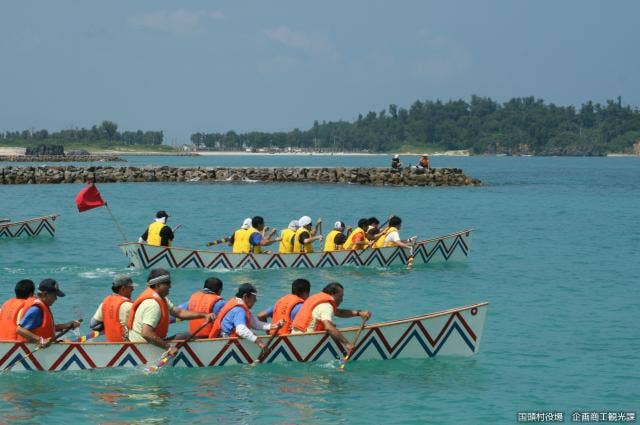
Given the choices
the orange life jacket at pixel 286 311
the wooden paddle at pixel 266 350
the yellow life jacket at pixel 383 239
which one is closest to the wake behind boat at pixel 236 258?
the yellow life jacket at pixel 383 239

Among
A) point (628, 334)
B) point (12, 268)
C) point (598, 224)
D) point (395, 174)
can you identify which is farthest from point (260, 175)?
point (628, 334)

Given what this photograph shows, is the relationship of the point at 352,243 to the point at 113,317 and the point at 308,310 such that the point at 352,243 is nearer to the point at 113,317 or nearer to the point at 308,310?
the point at 308,310

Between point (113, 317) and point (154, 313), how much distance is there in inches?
36.6

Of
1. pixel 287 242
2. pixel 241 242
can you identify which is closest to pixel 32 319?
pixel 241 242

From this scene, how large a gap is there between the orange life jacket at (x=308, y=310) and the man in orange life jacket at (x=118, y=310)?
9.08 feet

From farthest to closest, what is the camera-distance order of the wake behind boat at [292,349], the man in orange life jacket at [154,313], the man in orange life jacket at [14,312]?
1. the wake behind boat at [292,349]
2. the man in orange life jacket at [14,312]
3. the man in orange life jacket at [154,313]

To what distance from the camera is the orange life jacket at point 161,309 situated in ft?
50.8

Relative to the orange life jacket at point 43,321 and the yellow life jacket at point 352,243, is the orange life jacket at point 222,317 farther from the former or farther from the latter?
the yellow life jacket at point 352,243

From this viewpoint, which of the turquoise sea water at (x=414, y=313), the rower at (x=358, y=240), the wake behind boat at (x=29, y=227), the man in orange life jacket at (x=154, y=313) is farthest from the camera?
the wake behind boat at (x=29, y=227)

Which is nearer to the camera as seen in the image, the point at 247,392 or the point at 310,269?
the point at 247,392

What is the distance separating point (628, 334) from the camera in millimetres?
21141

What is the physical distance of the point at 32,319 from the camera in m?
15.8

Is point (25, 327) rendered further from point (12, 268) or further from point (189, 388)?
point (12, 268)

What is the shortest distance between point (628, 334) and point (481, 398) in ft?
21.3
